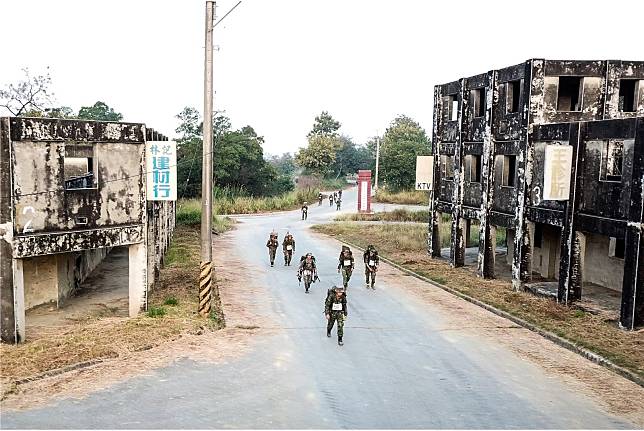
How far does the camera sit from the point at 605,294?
858 inches

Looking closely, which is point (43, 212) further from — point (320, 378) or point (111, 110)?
point (111, 110)

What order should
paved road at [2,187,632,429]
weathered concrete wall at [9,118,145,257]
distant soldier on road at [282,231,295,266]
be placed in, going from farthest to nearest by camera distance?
distant soldier on road at [282,231,295,266] → weathered concrete wall at [9,118,145,257] → paved road at [2,187,632,429]

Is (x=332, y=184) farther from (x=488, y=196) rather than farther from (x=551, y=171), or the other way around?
(x=551, y=171)

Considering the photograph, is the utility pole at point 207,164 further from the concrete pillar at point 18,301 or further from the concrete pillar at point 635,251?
the concrete pillar at point 635,251

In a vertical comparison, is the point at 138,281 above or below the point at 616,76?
below

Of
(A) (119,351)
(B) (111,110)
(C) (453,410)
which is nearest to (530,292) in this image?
(C) (453,410)

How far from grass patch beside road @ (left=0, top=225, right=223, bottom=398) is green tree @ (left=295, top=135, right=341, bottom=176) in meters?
70.8

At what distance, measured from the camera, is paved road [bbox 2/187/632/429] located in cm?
1040

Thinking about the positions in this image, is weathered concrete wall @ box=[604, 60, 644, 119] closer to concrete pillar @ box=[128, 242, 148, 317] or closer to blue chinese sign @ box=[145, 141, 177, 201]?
blue chinese sign @ box=[145, 141, 177, 201]

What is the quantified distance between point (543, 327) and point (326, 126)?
88.6m

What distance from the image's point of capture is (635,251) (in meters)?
16.8

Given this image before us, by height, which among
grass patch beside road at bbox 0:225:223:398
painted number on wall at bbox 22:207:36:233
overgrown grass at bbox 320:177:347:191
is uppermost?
painted number on wall at bbox 22:207:36:233

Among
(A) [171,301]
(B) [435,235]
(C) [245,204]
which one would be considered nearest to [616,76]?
(B) [435,235]

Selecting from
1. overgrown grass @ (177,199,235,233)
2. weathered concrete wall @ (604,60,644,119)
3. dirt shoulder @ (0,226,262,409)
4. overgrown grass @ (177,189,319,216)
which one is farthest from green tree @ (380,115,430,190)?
dirt shoulder @ (0,226,262,409)
